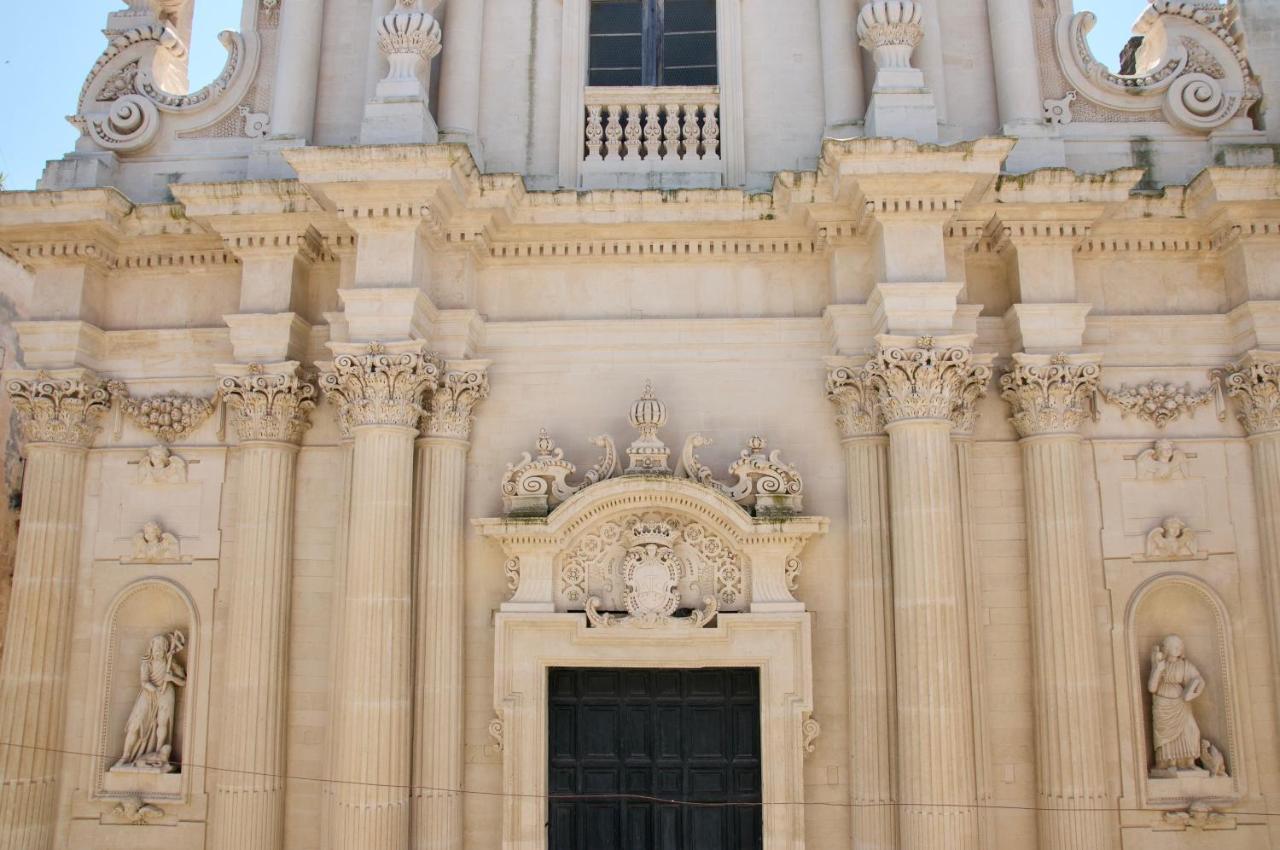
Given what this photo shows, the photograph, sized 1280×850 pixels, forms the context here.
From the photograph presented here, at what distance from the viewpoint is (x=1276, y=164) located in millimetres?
10469

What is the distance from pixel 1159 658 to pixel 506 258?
7.39 meters

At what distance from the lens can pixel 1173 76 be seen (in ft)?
37.9

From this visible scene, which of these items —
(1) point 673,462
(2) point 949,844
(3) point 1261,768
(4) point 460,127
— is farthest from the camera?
(4) point 460,127

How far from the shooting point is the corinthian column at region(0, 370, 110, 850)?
34.4 ft

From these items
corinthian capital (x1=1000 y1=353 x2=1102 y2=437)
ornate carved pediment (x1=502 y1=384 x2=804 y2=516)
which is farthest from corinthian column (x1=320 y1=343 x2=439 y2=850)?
corinthian capital (x1=1000 y1=353 x2=1102 y2=437)

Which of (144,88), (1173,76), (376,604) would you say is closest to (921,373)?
(1173,76)

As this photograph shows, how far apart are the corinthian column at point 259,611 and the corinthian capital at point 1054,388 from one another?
6.98 metres

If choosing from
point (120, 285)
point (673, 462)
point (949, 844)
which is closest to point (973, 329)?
point (673, 462)

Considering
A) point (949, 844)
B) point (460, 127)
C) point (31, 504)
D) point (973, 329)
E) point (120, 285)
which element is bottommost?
point (949, 844)

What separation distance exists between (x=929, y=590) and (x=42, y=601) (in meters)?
8.53

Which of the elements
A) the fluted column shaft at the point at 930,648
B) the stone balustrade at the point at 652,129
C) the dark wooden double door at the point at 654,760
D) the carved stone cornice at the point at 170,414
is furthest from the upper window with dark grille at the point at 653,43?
the dark wooden double door at the point at 654,760

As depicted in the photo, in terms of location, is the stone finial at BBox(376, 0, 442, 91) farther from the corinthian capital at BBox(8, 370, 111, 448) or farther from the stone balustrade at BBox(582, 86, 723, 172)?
the corinthian capital at BBox(8, 370, 111, 448)

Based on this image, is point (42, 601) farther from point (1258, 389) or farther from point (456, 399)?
point (1258, 389)

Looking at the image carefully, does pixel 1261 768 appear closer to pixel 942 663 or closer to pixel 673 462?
pixel 942 663
